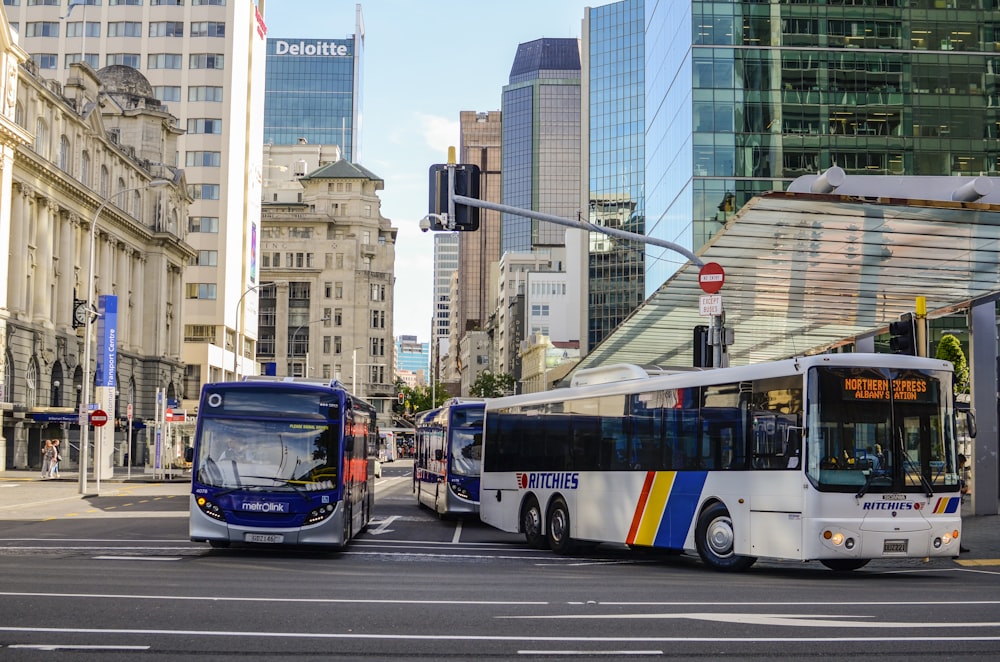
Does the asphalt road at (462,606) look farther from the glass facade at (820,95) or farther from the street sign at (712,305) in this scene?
the glass facade at (820,95)

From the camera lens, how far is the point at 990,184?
2250 cm

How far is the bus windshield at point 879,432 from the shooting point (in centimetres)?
1552

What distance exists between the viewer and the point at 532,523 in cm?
2259

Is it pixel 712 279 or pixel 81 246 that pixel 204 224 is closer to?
pixel 81 246

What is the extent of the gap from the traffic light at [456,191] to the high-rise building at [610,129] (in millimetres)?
110459

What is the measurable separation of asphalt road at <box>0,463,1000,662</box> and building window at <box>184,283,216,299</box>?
8285 cm

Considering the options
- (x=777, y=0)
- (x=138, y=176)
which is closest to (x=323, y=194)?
(x=138, y=176)

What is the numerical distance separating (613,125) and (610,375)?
394 ft

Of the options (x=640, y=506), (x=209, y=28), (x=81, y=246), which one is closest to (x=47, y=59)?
(x=209, y=28)

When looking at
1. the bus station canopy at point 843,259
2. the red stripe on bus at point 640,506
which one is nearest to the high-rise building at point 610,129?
the bus station canopy at point 843,259

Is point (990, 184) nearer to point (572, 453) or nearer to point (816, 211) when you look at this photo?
point (816, 211)

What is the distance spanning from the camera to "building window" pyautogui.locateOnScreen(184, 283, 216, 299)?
102062mm

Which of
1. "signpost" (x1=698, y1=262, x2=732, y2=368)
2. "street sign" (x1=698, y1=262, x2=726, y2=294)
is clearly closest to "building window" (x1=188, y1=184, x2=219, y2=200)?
"signpost" (x1=698, y1=262, x2=732, y2=368)

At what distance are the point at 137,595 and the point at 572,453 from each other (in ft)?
33.0
